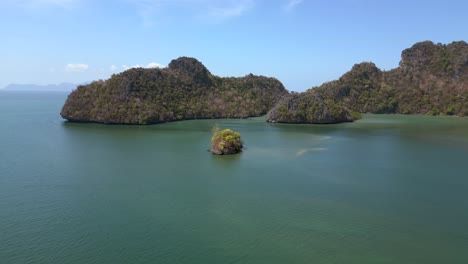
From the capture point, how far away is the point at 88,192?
105ft

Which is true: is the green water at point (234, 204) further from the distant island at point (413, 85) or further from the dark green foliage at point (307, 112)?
the distant island at point (413, 85)

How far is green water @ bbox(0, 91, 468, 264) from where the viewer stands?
2178 centimetres

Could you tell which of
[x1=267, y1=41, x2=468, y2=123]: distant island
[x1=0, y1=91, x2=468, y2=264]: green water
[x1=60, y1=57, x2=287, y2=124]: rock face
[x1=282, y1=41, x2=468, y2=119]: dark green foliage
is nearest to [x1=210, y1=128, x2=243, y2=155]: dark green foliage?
[x1=0, y1=91, x2=468, y2=264]: green water

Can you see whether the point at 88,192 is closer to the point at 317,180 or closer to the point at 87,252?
the point at 87,252

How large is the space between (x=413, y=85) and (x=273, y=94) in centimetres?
4379

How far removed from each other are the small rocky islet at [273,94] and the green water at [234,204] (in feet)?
119

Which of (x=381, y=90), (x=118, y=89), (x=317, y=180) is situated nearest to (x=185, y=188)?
(x=317, y=180)

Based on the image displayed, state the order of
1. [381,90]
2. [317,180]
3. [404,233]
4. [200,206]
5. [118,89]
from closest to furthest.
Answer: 1. [404,233]
2. [200,206]
3. [317,180]
4. [118,89]
5. [381,90]

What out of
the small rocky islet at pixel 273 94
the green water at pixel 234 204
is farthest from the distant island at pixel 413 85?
the green water at pixel 234 204

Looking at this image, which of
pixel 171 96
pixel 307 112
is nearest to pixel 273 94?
pixel 307 112

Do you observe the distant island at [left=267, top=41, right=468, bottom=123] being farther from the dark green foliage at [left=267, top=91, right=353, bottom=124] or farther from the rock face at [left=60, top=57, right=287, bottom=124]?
the rock face at [left=60, top=57, right=287, bottom=124]

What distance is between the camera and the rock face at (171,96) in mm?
88562

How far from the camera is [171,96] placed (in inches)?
4028

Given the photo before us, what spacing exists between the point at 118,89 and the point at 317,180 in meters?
69.1
